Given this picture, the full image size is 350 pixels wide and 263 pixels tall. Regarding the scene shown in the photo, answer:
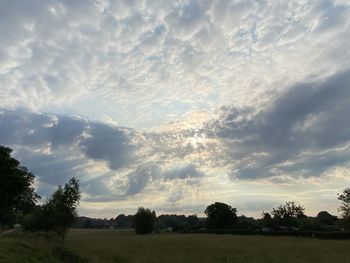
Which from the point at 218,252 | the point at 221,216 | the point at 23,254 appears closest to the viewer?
the point at 23,254

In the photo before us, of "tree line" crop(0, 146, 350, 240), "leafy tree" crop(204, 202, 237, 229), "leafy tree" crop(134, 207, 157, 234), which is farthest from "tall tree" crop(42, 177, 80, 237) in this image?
"leafy tree" crop(204, 202, 237, 229)

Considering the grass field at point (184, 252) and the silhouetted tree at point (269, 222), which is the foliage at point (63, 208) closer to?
the grass field at point (184, 252)

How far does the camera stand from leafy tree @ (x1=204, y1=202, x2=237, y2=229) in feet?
487

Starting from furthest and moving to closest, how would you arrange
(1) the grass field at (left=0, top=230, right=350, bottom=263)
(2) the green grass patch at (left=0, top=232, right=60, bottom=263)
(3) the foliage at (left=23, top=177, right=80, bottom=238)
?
(3) the foliage at (left=23, top=177, right=80, bottom=238) → (1) the grass field at (left=0, top=230, right=350, bottom=263) → (2) the green grass patch at (left=0, top=232, right=60, bottom=263)

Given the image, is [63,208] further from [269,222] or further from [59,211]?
[269,222]

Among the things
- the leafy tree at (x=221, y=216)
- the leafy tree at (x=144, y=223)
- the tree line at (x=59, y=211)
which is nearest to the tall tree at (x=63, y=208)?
the tree line at (x=59, y=211)

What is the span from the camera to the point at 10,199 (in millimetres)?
56156

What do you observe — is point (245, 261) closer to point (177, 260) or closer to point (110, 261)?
point (177, 260)

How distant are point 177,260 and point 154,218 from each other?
322ft

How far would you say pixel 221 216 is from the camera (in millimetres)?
148375

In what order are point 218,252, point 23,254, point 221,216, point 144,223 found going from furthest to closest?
point 221,216 → point 144,223 → point 218,252 → point 23,254

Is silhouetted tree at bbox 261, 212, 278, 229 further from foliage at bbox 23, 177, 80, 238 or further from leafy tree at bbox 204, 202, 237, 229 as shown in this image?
foliage at bbox 23, 177, 80, 238

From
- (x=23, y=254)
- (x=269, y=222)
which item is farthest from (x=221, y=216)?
(x=23, y=254)

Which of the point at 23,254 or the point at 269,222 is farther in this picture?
the point at 269,222
